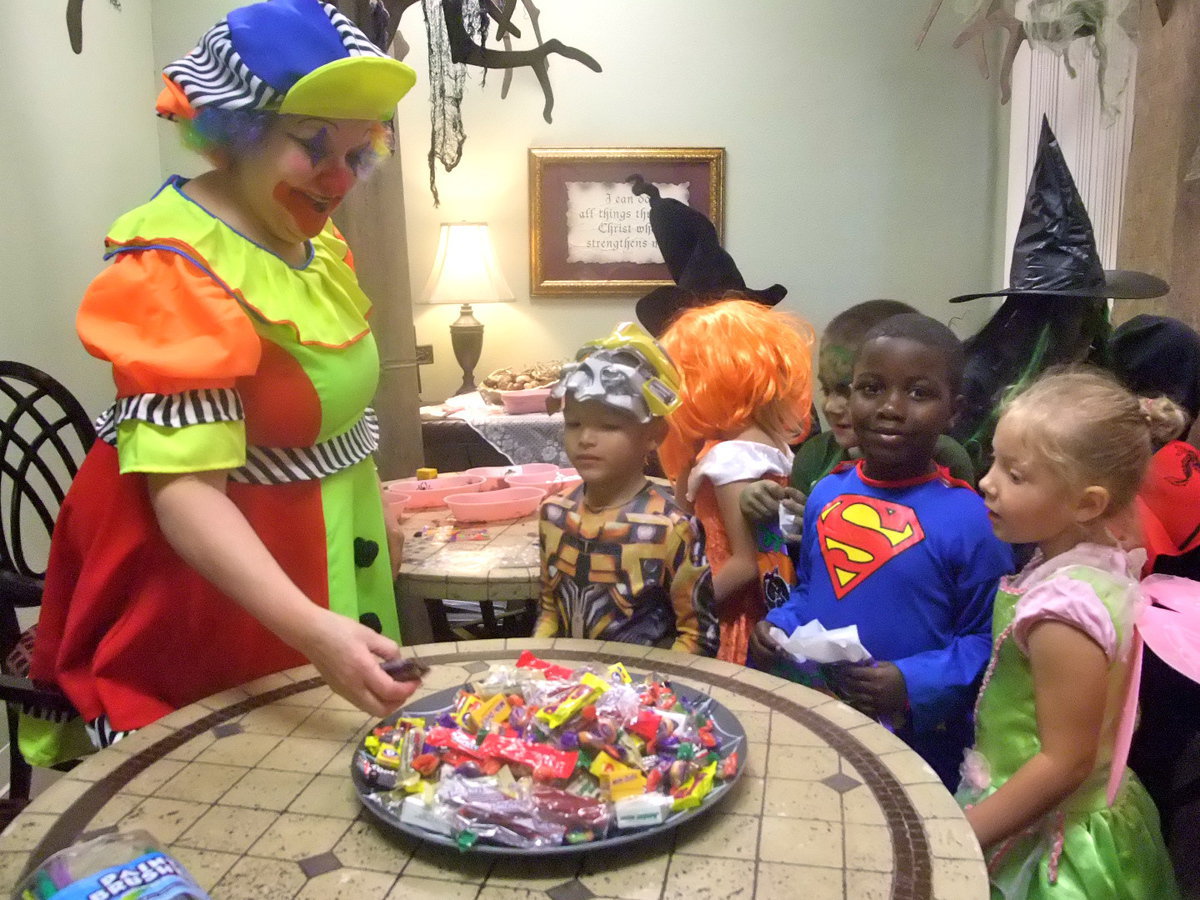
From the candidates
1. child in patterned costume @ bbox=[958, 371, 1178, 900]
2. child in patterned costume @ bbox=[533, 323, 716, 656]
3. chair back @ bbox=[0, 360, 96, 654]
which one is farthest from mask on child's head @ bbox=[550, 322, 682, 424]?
chair back @ bbox=[0, 360, 96, 654]

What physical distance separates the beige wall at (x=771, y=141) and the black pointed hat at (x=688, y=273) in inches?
75.5

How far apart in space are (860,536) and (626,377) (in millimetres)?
446

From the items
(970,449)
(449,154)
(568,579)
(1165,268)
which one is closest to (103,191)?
(449,154)

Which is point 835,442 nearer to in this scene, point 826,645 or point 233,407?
point 826,645

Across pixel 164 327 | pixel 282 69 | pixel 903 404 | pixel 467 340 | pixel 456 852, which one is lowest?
pixel 456 852

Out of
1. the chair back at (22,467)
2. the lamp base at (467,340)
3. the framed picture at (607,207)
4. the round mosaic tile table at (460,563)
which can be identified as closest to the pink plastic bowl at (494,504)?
the round mosaic tile table at (460,563)

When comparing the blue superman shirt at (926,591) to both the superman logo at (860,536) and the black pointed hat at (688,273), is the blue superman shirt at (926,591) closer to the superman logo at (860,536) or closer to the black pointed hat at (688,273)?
the superman logo at (860,536)

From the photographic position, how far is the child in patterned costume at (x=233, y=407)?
1103 mm

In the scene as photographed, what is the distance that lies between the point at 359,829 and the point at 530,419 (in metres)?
2.91

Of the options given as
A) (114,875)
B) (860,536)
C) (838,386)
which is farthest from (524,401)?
(114,875)

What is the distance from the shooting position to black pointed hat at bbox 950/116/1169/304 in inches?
73.3

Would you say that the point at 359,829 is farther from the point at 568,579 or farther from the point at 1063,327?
the point at 1063,327

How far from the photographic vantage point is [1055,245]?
1.89 metres

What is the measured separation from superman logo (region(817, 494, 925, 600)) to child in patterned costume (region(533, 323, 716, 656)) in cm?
20
